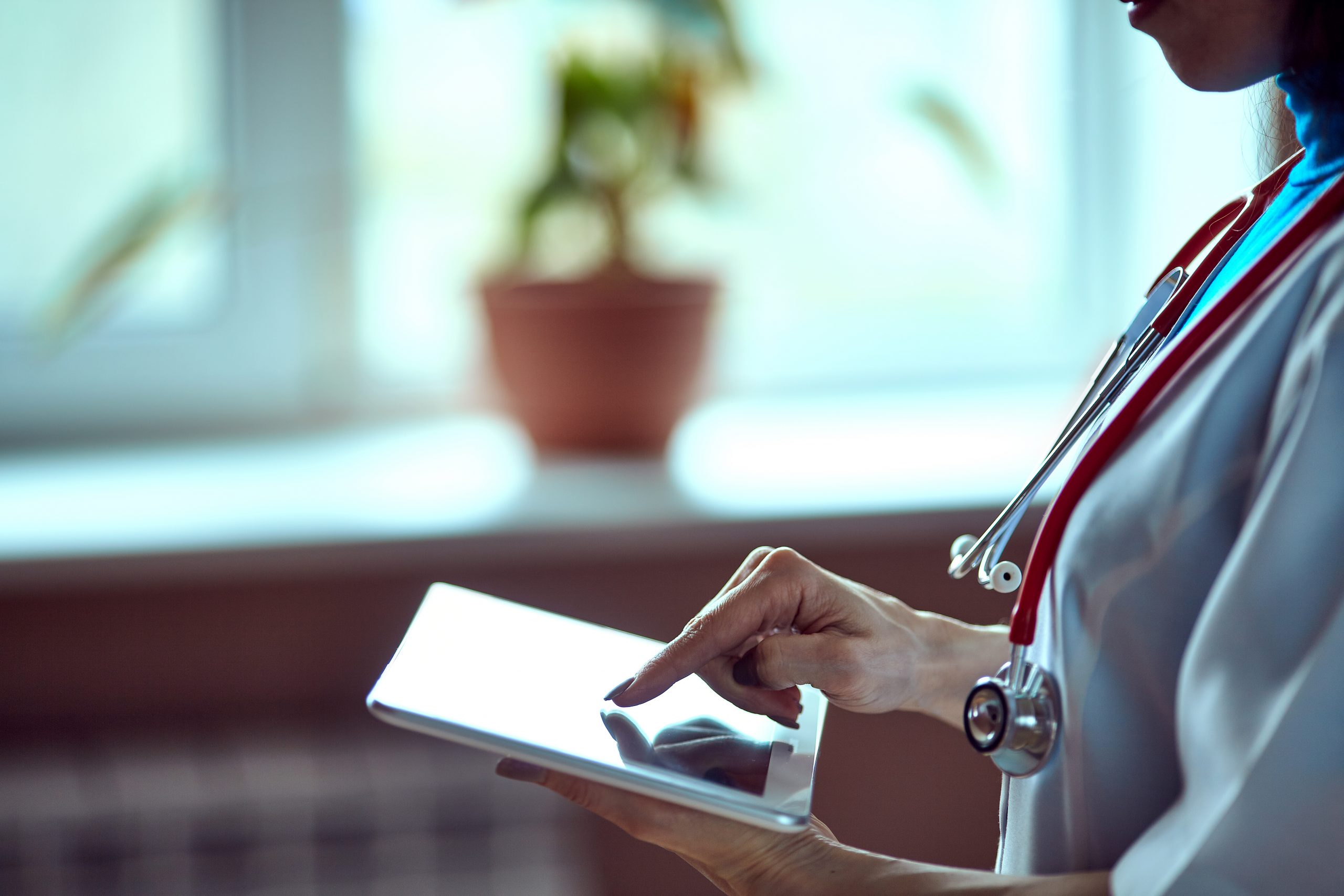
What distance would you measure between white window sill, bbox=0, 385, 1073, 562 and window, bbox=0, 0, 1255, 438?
81 mm

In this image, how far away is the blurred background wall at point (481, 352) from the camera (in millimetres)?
1239

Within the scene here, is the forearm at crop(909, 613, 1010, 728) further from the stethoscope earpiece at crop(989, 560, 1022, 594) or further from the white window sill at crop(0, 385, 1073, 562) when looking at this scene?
the white window sill at crop(0, 385, 1073, 562)

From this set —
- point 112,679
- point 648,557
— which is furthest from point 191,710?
point 648,557

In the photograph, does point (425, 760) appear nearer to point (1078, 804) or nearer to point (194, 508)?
Result: point (194, 508)

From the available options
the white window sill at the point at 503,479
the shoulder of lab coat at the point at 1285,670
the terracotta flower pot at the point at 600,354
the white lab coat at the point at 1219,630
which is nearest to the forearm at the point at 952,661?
the white lab coat at the point at 1219,630

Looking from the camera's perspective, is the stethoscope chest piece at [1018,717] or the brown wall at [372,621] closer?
the stethoscope chest piece at [1018,717]

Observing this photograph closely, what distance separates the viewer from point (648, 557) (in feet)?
4.14

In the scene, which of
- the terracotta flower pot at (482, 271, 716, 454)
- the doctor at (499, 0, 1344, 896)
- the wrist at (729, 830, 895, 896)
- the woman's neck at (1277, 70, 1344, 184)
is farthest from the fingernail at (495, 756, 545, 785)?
the terracotta flower pot at (482, 271, 716, 454)

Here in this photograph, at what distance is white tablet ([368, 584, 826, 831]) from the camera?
0.55 meters

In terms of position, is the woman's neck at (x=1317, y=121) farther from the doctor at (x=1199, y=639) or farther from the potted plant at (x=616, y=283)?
the potted plant at (x=616, y=283)

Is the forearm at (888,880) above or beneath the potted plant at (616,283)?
beneath

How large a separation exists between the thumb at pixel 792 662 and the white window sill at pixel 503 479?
0.54m

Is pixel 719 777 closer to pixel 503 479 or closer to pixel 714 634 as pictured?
pixel 714 634

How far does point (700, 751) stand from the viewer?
23.9 inches
